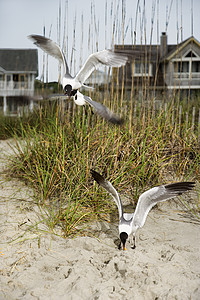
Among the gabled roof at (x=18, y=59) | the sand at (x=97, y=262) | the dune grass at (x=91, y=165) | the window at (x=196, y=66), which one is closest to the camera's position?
the sand at (x=97, y=262)

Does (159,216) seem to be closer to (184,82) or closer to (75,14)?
(75,14)

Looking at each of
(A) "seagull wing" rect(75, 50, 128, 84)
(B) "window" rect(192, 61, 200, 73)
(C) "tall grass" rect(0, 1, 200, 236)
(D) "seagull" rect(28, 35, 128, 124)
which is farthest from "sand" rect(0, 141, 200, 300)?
(B) "window" rect(192, 61, 200, 73)

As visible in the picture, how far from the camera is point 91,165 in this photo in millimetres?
2908

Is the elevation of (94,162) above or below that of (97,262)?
above

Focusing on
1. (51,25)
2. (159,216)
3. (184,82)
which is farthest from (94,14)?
(184,82)

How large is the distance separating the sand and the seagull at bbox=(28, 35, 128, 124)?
1024mm

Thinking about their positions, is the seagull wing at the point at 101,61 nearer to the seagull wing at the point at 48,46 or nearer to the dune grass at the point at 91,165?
the seagull wing at the point at 48,46

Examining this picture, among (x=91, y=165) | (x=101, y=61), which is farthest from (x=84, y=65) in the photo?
(x=91, y=165)

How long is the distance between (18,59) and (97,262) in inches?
750

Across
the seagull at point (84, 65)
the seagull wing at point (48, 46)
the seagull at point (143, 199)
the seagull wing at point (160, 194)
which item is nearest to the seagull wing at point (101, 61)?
the seagull at point (84, 65)

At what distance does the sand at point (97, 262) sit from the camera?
5.88ft

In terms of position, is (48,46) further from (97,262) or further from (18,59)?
(18,59)

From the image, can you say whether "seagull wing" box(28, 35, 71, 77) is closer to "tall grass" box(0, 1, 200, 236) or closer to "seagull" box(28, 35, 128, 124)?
"seagull" box(28, 35, 128, 124)

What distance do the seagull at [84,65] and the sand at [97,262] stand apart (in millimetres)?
1024
